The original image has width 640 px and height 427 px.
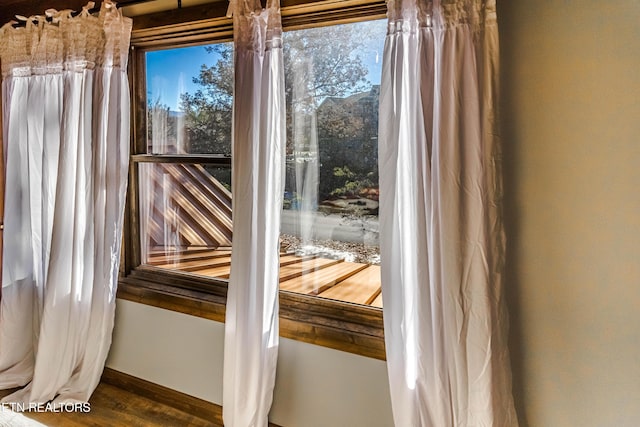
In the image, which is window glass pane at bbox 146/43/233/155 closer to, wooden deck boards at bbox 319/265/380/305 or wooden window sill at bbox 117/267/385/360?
wooden window sill at bbox 117/267/385/360

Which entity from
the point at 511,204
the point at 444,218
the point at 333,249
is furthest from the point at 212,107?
the point at 511,204

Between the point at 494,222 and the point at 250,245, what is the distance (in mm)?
993

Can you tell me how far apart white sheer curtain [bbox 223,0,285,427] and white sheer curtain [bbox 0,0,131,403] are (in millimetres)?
798

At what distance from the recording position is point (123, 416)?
1.91m

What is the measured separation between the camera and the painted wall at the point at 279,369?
5.07 ft

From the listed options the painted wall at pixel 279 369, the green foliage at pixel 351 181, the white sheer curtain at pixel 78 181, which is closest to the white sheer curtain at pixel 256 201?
the painted wall at pixel 279 369

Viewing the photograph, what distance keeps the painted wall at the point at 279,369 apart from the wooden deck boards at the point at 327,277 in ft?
0.81

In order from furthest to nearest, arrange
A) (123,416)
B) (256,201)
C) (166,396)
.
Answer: (166,396) → (123,416) → (256,201)

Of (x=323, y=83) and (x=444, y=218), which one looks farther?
(x=323, y=83)

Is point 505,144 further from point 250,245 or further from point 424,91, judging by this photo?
point 250,245

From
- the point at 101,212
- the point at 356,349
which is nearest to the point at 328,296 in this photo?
the point at 356,349

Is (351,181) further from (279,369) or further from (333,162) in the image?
(279,369)

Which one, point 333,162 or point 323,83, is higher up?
point 323,83

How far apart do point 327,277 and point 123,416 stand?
1328 mm
